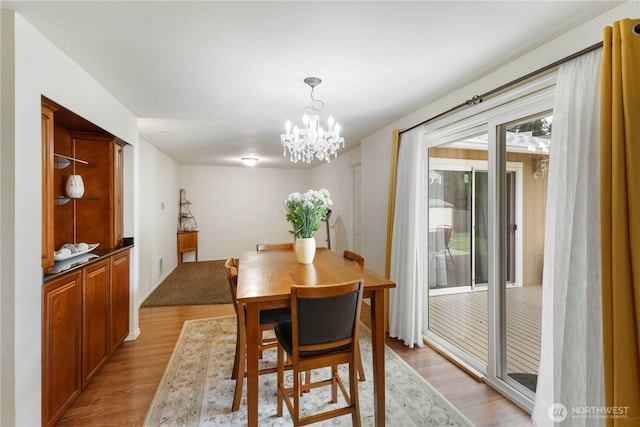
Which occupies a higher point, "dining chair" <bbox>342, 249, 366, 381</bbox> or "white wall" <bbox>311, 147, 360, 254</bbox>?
"white wall" <bbox>311, 147, 360, 254</bbox>

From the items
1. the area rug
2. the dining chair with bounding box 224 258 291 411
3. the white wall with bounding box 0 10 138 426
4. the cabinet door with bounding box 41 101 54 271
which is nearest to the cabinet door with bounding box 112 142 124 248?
the cabinet door with bounding box 41 101 54 271

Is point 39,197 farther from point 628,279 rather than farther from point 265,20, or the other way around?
point 628,279

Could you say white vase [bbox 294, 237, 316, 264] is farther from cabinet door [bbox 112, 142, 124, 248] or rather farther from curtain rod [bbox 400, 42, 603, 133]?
cabinet door [bbox 112, 142, 124, 248]

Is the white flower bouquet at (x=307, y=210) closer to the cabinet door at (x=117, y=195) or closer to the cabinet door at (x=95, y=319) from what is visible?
the cabinet door at (x=95, y=319)

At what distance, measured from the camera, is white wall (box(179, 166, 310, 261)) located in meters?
6.81

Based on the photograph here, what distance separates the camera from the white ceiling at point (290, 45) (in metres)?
1.41

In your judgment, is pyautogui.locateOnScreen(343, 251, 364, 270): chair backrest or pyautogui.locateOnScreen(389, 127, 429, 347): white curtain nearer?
pyautogui.locateOnScreen(343, 251, 364, 270): chair backrest

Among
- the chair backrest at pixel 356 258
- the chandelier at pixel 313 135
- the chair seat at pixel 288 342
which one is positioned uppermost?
the chandelier at pixel 313 135

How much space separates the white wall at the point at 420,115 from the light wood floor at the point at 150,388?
1.36 metres

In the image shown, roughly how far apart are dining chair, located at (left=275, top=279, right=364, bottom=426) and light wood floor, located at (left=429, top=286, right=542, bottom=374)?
146cm

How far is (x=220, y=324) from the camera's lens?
334 centimetres

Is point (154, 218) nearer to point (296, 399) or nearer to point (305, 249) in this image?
point (305, 249)

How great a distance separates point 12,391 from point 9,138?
1286 millimetres

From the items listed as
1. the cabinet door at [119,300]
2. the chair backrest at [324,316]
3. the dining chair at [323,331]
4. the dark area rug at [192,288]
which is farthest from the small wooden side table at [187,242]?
the chair backrest at [324,316]
